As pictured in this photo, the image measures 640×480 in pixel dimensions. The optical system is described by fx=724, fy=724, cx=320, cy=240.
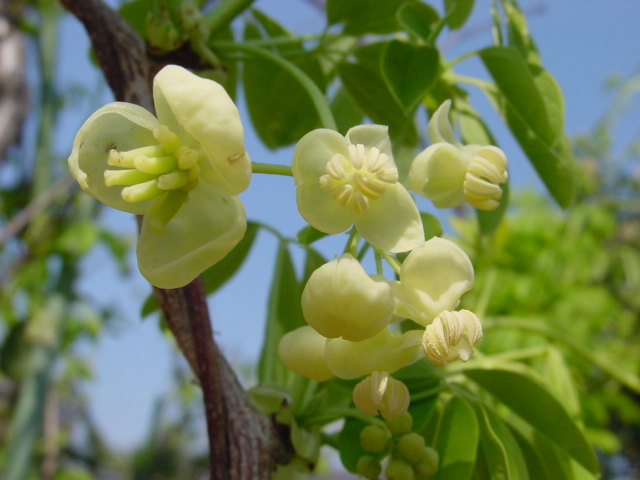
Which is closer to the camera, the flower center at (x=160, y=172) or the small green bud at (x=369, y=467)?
the flower center at (x=160, y=172)

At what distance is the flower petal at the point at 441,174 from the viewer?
0.44m

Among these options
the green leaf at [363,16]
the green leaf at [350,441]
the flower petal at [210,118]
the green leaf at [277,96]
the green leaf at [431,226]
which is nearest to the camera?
the flower petal at [210,118]

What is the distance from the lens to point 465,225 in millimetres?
1552

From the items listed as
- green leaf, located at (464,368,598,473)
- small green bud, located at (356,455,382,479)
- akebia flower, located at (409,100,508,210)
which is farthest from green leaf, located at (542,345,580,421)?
akebia flower, located at (409,100,508,210)

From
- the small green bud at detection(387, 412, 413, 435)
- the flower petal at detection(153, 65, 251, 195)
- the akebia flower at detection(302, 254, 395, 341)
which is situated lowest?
the small green bud at detection(387, 412, 413, 435)

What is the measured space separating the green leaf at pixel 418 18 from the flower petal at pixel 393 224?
0.20m

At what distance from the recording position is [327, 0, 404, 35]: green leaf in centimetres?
69

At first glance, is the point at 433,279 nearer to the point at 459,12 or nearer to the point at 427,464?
the point at 427,464

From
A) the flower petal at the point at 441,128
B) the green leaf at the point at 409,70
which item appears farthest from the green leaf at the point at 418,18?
the flower petal at the point at 441,128

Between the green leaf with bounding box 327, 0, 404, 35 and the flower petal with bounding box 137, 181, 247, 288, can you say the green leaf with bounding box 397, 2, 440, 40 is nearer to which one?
the green leaf with bounding box 327, 0, 404, 35

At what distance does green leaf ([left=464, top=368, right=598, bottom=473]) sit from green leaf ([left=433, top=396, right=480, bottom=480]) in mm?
82

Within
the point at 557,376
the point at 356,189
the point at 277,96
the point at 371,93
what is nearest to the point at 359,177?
the point at 356,189

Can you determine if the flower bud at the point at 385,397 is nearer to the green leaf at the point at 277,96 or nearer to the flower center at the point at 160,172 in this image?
the flower center at the point at 160,172

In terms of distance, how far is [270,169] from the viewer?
1.34 ft
